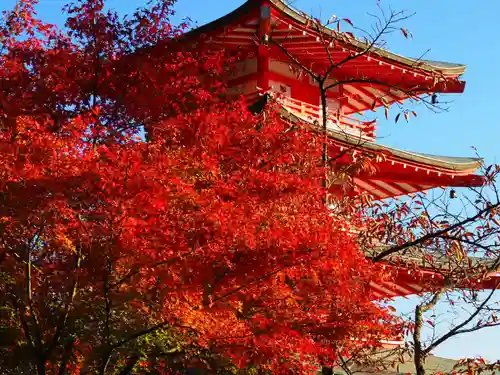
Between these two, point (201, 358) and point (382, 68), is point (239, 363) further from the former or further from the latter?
point (382, 68)

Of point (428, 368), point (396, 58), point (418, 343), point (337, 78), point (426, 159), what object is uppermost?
point (396, 58)

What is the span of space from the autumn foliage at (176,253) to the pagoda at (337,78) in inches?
207

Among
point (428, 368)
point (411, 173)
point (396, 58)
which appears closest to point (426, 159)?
point (411, 173)

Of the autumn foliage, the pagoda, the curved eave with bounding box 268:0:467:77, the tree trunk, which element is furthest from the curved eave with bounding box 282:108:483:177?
the tree trunk

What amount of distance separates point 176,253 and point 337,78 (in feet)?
44.0

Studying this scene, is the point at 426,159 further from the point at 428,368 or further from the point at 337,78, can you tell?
the point at 428,368

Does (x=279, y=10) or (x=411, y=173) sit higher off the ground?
(x=279, y=10)

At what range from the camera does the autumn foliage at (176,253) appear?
10227 millimetres

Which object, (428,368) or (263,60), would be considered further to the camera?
(263,60)

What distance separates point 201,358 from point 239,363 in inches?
66.7

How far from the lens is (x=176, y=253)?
10.3 meters

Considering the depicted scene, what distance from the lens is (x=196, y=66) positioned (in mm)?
17547

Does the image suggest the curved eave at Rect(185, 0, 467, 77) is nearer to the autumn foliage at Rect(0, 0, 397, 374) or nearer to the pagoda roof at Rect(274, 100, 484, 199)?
the pagoda roof at Rect(274, 100, 484, 199)

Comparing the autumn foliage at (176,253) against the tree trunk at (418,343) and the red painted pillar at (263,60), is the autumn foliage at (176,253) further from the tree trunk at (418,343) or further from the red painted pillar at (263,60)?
the red painted pillar at (263,60)
